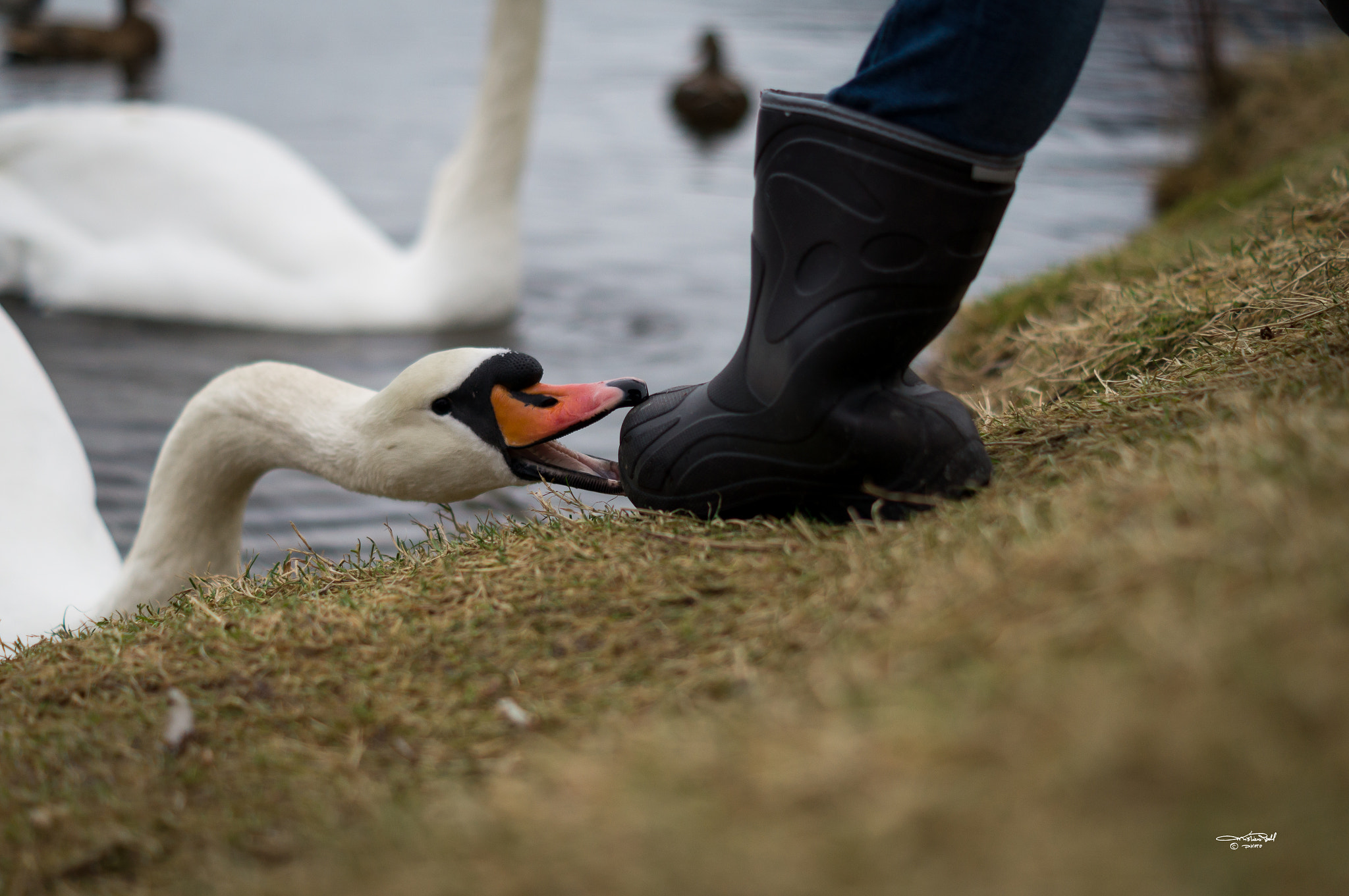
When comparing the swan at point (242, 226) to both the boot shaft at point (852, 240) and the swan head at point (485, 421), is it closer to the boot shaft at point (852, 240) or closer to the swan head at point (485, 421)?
the swan head at point (485, 421)

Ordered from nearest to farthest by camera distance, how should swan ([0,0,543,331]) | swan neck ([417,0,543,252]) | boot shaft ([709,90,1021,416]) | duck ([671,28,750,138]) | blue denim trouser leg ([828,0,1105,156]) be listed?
1. blue denim trouser leg ([828,0,1105,156])
2. boot shaft ([709,90,1021,416])
3. swan neck ([417,0,543,252])
4. swan ([0,0,543,331])
5. duck ([671,28,750,138])

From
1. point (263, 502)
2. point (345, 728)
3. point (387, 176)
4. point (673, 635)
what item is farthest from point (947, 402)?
point (387, 176)

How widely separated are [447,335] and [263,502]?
6.38 feet

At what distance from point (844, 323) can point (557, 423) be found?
89cm

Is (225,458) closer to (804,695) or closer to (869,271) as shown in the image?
(869,271)

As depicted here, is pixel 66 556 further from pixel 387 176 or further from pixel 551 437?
pixel 387 176

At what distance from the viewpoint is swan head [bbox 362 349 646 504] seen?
9.27ft

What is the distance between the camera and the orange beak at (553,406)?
2.76 meters

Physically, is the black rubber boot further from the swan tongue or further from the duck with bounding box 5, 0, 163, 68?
the duck with bounding box 5, 0, 163, 68

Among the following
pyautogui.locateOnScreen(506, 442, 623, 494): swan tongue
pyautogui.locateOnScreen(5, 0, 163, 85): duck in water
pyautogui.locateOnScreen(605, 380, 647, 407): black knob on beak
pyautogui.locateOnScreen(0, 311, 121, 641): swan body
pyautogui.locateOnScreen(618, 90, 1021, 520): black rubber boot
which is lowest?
pyautogui.locateOnScreen(0, 311, 121, 641): swan body

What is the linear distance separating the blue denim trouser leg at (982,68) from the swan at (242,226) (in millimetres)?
4507

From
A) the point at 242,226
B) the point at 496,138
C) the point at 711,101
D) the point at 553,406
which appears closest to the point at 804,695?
the point at 553,406

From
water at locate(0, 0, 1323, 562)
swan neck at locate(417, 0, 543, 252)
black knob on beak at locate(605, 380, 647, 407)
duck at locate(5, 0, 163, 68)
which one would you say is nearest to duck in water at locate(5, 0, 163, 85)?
duck at locate(5, 0, 163, 68)

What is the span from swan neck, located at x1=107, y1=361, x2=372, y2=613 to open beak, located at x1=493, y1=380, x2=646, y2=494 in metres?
0.49
